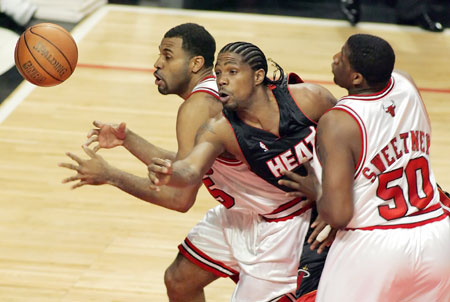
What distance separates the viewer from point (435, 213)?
3373mm

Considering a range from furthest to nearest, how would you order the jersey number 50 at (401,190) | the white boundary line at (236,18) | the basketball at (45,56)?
the white boundary line at (236,18), the basketball at (45,56), the jersey number 50 at (401,190)

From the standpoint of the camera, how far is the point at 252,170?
3.82 metres

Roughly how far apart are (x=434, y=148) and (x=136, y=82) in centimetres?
343

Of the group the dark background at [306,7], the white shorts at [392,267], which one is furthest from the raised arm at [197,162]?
the dark background at [306,7]

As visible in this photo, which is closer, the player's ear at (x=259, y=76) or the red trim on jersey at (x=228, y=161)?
the player's ear at (x=259, y=76)

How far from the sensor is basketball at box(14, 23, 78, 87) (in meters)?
4.67

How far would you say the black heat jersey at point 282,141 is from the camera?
3.68 m

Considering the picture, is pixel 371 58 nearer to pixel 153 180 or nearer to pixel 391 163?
pixel 391 163

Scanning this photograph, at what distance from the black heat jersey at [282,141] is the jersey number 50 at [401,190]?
517mm

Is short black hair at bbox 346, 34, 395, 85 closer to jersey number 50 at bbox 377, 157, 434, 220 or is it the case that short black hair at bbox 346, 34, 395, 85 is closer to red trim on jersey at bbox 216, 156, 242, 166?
jersey number 50 at bbox 377, 157, 434, 220

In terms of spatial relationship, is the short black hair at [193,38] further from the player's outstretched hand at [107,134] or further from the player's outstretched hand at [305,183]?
the player's outstretched hand at [305,183]

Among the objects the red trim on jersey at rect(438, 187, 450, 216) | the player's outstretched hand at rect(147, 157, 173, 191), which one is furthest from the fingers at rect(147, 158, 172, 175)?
the red trim on jersey at rect(438, 187, 450, 216)

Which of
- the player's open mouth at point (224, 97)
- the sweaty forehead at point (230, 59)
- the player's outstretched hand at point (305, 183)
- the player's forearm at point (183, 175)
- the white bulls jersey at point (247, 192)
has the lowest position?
the white bulls jersey at point (247, 192)

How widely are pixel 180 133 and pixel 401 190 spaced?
1071mm
